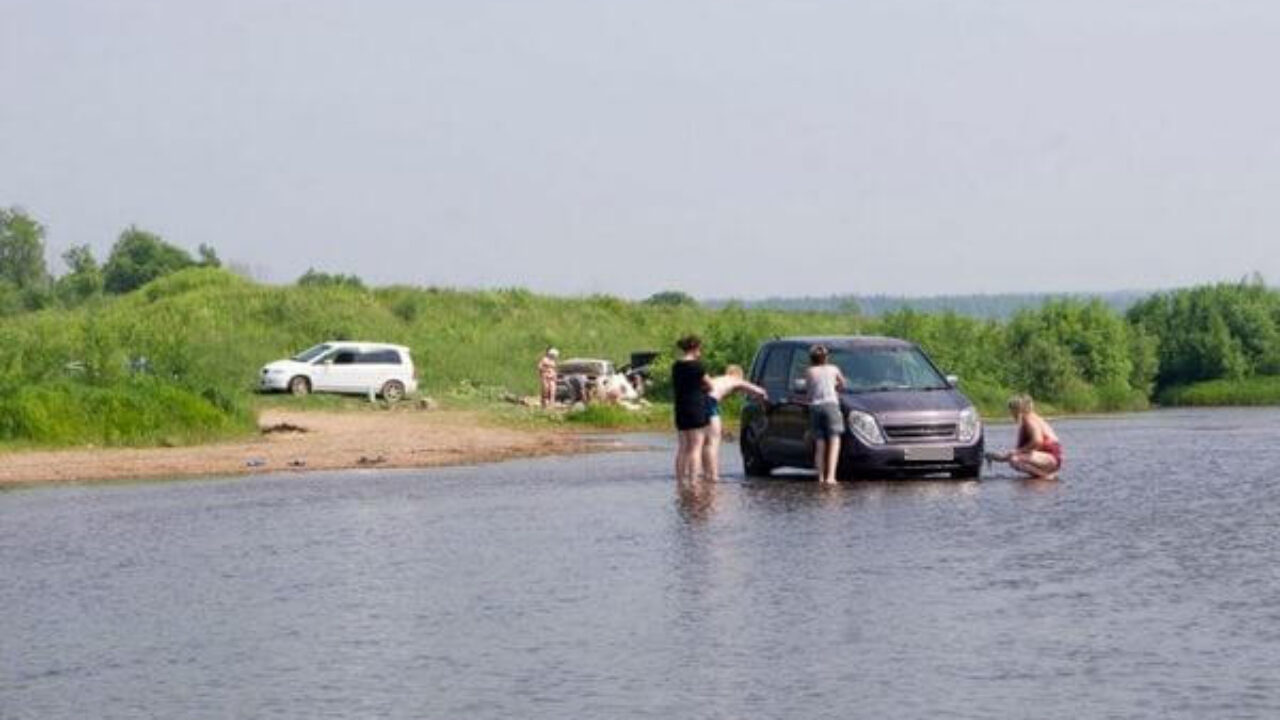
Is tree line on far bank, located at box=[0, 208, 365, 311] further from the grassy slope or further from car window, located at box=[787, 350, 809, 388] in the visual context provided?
car window, located at box=[787, 350, 809, 388]

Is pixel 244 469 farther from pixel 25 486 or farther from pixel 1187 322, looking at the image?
pixel 1187 322

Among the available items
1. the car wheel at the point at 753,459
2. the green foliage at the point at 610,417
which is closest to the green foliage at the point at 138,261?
the green foliage at the point at 610,417

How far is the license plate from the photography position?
2780 centimetres

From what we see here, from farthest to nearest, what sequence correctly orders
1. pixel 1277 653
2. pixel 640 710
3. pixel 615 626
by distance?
pixel 615 626 → pixel 1277 653 → pixel 640 710

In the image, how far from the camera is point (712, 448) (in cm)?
2908

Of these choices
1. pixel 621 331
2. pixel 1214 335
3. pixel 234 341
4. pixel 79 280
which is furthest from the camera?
pixel 79 280

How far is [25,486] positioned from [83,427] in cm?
756

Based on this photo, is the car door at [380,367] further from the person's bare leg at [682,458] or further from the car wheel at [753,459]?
the person's bare leg at [682,458]

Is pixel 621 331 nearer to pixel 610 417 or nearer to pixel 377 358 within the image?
pixel 377 358

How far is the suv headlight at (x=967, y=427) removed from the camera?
28.1m

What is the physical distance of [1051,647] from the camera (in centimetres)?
1384

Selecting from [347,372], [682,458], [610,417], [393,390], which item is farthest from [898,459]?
[347,372]

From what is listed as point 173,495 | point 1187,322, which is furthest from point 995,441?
point 1187,322

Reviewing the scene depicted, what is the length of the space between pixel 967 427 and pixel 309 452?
13.6 meters
